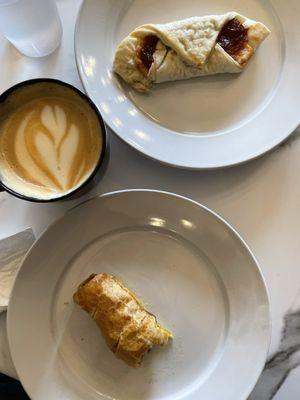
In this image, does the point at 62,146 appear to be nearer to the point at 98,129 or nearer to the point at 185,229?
the point at 98,129

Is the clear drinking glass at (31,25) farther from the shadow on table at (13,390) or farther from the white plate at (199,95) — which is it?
the shadow on table at (13,390)

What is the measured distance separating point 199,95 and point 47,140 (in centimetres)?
35

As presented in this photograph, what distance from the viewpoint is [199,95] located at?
107 cm

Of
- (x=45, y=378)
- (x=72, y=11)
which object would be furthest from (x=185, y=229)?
(x=72, y=11)

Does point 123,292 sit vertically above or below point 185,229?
below

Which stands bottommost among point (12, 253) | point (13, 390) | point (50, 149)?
point (13, 390)

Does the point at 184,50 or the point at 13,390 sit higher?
the point at 184,50

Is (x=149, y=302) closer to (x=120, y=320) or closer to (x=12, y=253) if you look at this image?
(x=120, y=320)

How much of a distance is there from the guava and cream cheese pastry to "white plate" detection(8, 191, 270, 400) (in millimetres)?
277

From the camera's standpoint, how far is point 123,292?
97cm

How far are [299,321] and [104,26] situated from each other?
30.2 inches

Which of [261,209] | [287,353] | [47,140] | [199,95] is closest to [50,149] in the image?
[47,140]

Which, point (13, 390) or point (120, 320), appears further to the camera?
point (13, 390)

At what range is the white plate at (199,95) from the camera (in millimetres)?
1015
